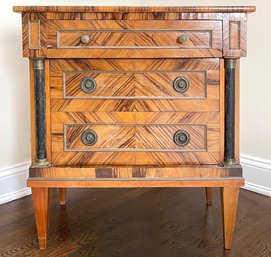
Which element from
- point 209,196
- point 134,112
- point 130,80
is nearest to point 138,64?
point 130,80

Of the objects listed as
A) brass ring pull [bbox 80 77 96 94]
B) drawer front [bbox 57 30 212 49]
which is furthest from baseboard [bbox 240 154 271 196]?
brass ring pull [bbox 80 77 96 94]

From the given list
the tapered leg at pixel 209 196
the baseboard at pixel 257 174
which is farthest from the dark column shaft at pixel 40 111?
the baseboard at pixel 257 174

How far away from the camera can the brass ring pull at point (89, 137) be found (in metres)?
1.33

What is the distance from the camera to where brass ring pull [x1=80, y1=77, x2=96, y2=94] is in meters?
1.30

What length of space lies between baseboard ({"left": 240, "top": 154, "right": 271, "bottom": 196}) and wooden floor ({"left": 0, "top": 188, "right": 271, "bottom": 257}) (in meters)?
0.05

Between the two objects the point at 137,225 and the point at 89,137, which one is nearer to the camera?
the point at 89,137

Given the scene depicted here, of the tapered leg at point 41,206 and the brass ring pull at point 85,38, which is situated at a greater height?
the brass ring pull at point 85,38

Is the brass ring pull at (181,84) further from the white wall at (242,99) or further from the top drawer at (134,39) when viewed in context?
Result: the white wall at (242,99)

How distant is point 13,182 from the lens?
1904 millimetres

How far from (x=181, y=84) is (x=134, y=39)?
216 mm

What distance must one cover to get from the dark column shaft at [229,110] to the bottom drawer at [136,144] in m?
0.03

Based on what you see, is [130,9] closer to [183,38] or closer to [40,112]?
[183,38]

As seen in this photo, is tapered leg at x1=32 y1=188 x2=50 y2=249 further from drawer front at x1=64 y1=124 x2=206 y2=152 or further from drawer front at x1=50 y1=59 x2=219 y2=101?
drawer front at x1=50 y1=59 x2=219 y2=101

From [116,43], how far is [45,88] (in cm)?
28
